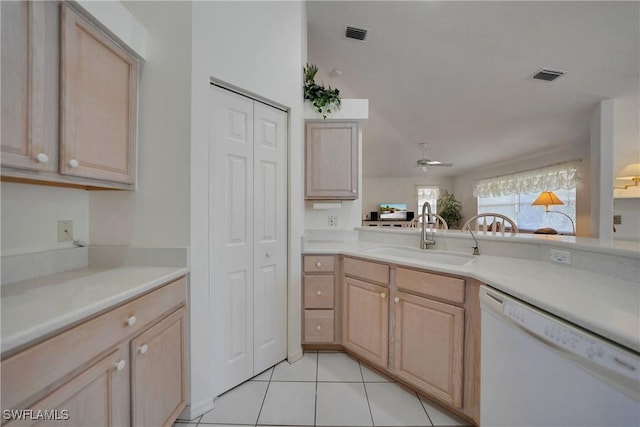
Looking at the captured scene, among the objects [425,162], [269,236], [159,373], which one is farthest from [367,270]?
[425,162]

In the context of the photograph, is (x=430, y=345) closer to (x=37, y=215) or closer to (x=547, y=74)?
(x=37, y=215)

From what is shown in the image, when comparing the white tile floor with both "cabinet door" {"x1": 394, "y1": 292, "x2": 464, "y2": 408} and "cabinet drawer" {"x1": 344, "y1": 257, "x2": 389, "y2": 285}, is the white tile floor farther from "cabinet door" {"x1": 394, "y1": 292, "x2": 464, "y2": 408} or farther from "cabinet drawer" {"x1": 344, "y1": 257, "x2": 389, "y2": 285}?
"cabinet drawer" {"x1": 344, "y1": 257, "x2": 389, "y2": 285}

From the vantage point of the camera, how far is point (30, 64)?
2.78ft

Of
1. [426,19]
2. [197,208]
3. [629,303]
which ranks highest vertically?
[426,19]

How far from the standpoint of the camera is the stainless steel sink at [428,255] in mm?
1725

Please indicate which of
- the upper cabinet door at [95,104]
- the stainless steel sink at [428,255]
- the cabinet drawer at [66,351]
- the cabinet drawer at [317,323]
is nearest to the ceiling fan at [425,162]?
the stainless steel sink at [428,255]

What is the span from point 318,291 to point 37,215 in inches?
66.3

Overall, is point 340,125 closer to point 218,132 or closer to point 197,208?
point 218,132

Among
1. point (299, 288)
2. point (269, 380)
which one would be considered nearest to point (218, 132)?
point (299, 288)

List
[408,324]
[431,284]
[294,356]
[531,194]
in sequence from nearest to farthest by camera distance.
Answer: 1. [431,284]
2. [408,324]
3. [294,356]
4. [531,194]

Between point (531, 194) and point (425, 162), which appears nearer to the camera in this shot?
point (425, 162)

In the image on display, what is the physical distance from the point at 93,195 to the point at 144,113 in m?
0.55

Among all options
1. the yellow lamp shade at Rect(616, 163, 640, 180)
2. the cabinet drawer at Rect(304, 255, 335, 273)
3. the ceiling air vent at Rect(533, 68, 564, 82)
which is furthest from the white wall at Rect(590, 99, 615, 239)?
the cabinet drawer at Rect(304, 255, 335, 273)

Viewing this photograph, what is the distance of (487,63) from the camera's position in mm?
2652
